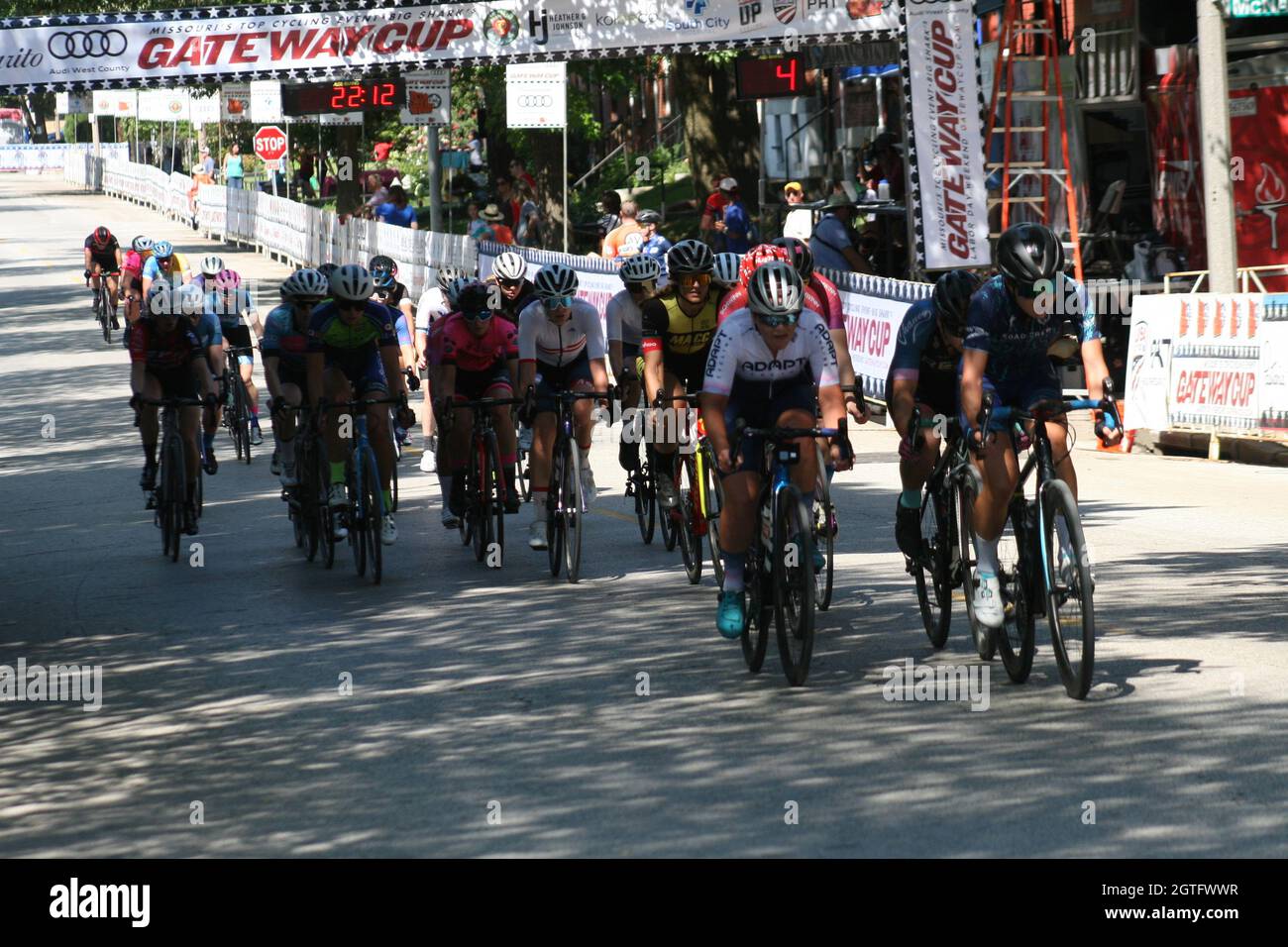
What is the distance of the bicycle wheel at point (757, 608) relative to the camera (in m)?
8.89

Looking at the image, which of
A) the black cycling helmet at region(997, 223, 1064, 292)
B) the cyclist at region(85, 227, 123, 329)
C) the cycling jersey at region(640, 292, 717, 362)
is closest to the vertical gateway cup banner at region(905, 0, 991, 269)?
the cycling jersey at region(640, 292, 717, 362)

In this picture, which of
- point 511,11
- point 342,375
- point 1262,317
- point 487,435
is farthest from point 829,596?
point 511,11

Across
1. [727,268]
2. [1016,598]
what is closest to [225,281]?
[727,268]

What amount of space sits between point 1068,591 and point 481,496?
5.84 meters

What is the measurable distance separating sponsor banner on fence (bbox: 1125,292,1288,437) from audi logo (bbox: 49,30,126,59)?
47.0 ft

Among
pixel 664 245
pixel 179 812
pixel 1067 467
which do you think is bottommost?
pixel 179 812

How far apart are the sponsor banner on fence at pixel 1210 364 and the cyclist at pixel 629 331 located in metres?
6.54

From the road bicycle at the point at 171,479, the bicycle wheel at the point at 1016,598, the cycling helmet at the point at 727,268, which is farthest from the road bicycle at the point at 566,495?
the bicycle wheel at the point at 1016,598

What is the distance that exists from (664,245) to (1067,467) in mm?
12153

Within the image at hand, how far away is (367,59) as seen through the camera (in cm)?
2630

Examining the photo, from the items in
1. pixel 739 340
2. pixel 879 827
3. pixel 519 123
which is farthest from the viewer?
pixel 519 123

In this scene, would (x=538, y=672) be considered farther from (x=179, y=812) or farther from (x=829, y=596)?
(x=179, y=812)

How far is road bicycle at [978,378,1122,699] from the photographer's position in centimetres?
789

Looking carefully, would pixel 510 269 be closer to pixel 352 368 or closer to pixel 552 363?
pixel 552 363
